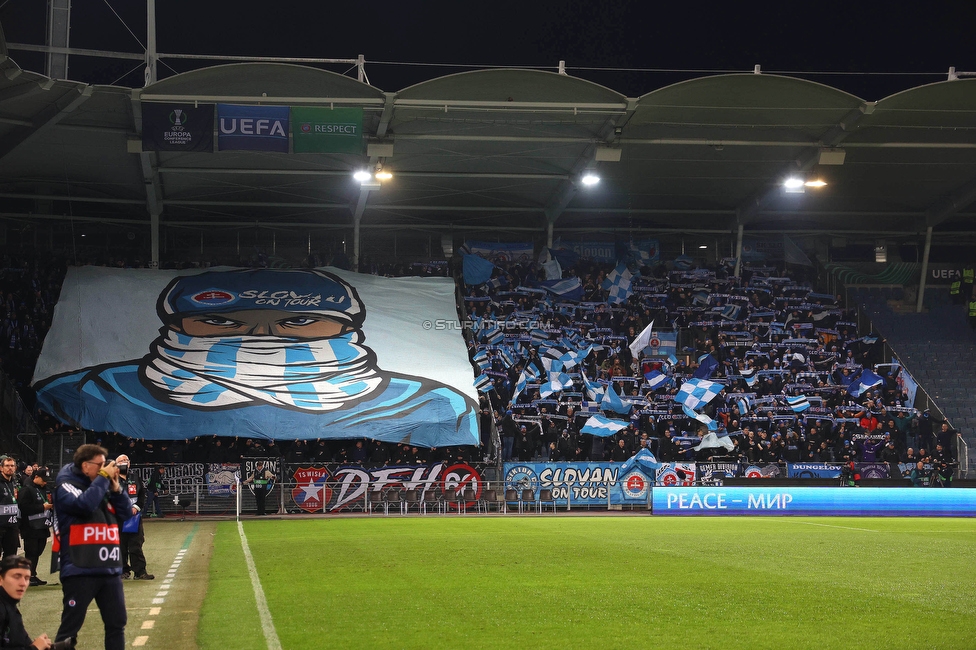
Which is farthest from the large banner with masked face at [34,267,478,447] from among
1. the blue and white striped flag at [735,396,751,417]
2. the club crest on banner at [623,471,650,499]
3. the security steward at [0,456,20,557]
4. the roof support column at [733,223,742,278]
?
the security steward at [0,456,20,557]

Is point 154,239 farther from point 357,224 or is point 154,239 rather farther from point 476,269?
point 476,269

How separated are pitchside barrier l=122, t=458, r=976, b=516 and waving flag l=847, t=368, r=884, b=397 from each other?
5.14 metres

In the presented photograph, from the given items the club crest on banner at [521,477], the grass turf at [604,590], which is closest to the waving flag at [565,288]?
the club crest on banner at [521,477]

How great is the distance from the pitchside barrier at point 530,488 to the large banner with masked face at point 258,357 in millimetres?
1463

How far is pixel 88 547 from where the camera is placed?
8.48m

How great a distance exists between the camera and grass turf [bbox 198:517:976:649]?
1056 cm

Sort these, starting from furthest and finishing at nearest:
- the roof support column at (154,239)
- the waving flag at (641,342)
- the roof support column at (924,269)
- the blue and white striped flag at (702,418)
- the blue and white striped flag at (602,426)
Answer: the roof support column at (924,269), the roof support column at (154,239), the waving flag at (641,342), the blue and white striped flag at (702,418), the blue and white striped flag at (602,426)

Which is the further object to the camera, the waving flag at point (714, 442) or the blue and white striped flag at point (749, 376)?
the blue and white striped flag at point (749, 376)

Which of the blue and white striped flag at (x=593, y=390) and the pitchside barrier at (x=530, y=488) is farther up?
the blue and white striped flag at (x=593, y=390)

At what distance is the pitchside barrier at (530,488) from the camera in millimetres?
36156

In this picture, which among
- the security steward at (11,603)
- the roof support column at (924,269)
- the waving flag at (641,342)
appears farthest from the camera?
the roof support column at (924,269)

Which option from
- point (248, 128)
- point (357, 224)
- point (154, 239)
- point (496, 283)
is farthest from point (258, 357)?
point (496, 283)

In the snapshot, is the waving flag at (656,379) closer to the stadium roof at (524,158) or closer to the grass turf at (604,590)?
the stadium roof at (524,158)

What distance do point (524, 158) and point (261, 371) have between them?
1333 cm
